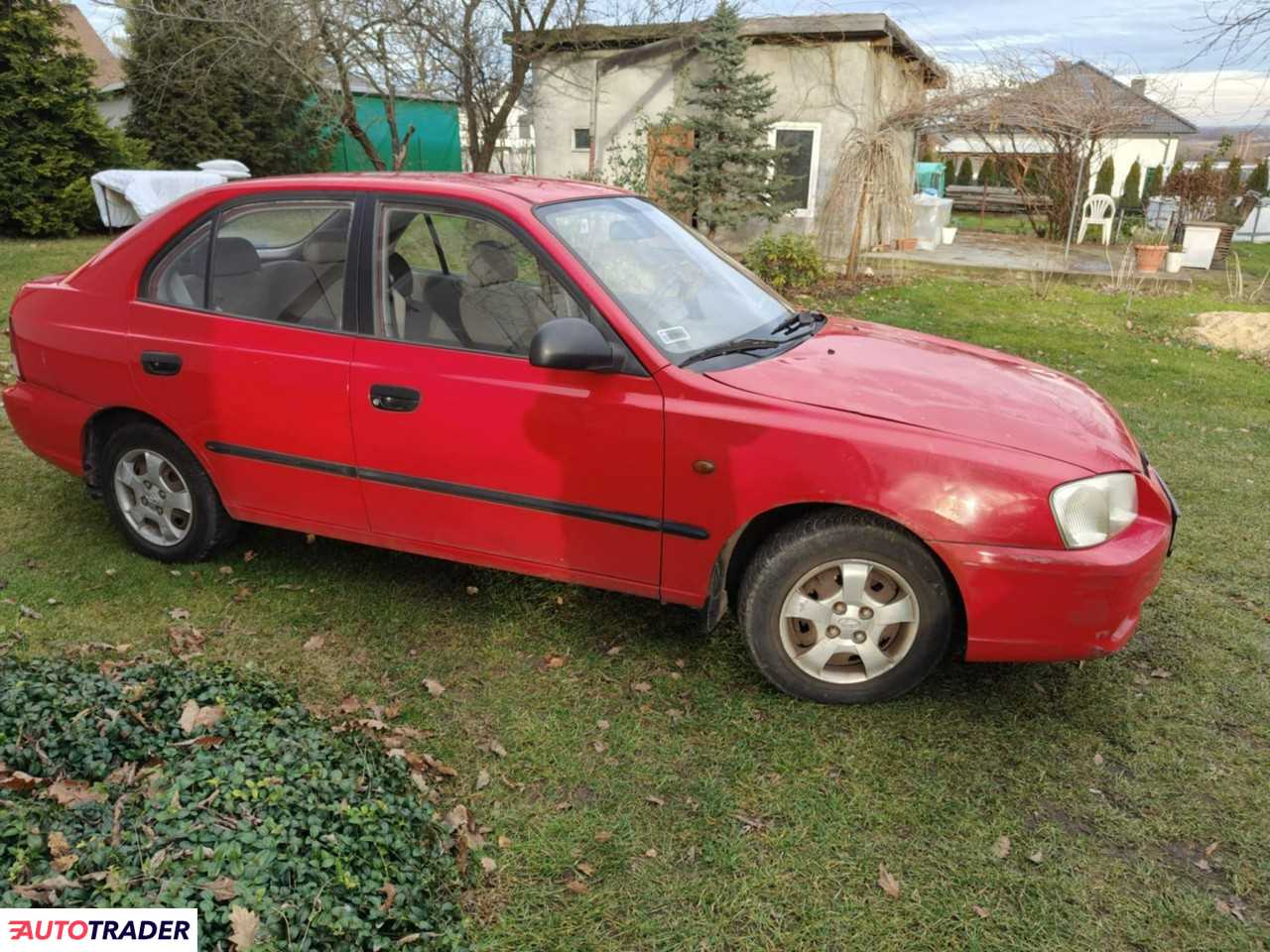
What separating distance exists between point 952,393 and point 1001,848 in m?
1.50

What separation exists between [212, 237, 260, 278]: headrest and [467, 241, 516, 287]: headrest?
99 cm

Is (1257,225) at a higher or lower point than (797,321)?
lower

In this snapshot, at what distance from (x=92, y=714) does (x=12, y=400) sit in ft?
7.81

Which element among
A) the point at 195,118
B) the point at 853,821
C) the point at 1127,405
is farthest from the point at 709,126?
the point at 853,821

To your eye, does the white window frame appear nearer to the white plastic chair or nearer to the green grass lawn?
the white plastic chair

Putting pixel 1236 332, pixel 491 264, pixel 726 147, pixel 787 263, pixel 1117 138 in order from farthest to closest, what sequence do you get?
1. pixel 1117 138
2. pixel 726 147
3. pixel 787 263
4. pixel 1236 332
5. pixel 491 264

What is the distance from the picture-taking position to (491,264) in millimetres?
3615

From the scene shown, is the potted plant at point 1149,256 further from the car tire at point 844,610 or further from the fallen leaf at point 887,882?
A: the fallen leaf at point 887,882

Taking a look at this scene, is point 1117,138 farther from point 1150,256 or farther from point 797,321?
point 797,321

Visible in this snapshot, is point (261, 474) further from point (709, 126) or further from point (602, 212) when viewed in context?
point (709, 126)

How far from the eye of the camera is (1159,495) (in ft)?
10.4

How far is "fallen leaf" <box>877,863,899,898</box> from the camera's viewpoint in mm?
2562

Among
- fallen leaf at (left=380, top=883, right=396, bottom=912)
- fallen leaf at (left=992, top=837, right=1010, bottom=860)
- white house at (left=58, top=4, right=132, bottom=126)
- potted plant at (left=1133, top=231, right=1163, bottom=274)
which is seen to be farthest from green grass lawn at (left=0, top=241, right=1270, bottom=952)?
white house at (left=58, top=4, right=132, bottom=126)

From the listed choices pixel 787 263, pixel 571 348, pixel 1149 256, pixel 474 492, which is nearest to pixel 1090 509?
pixel 571 348
